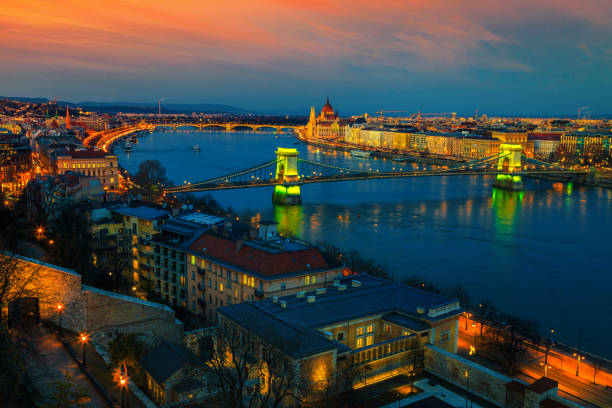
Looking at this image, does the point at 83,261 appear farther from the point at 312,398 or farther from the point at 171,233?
the point at 312,398

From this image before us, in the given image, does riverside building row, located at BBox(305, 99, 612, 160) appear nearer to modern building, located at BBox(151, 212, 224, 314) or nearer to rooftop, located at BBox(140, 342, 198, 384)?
modern building, located at BBox(151, 212, 224, 314)

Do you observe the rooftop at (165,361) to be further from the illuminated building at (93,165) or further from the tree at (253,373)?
the illuminated building at (93,165)

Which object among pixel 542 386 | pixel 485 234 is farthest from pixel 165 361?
pixel 485 234

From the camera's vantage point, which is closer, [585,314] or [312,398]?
[312,398]

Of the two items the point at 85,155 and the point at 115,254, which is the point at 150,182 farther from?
the point at 115,254

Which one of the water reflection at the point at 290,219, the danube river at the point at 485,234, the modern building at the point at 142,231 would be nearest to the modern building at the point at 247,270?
the modern building at the point at 142,231

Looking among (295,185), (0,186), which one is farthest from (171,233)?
(295,185)
